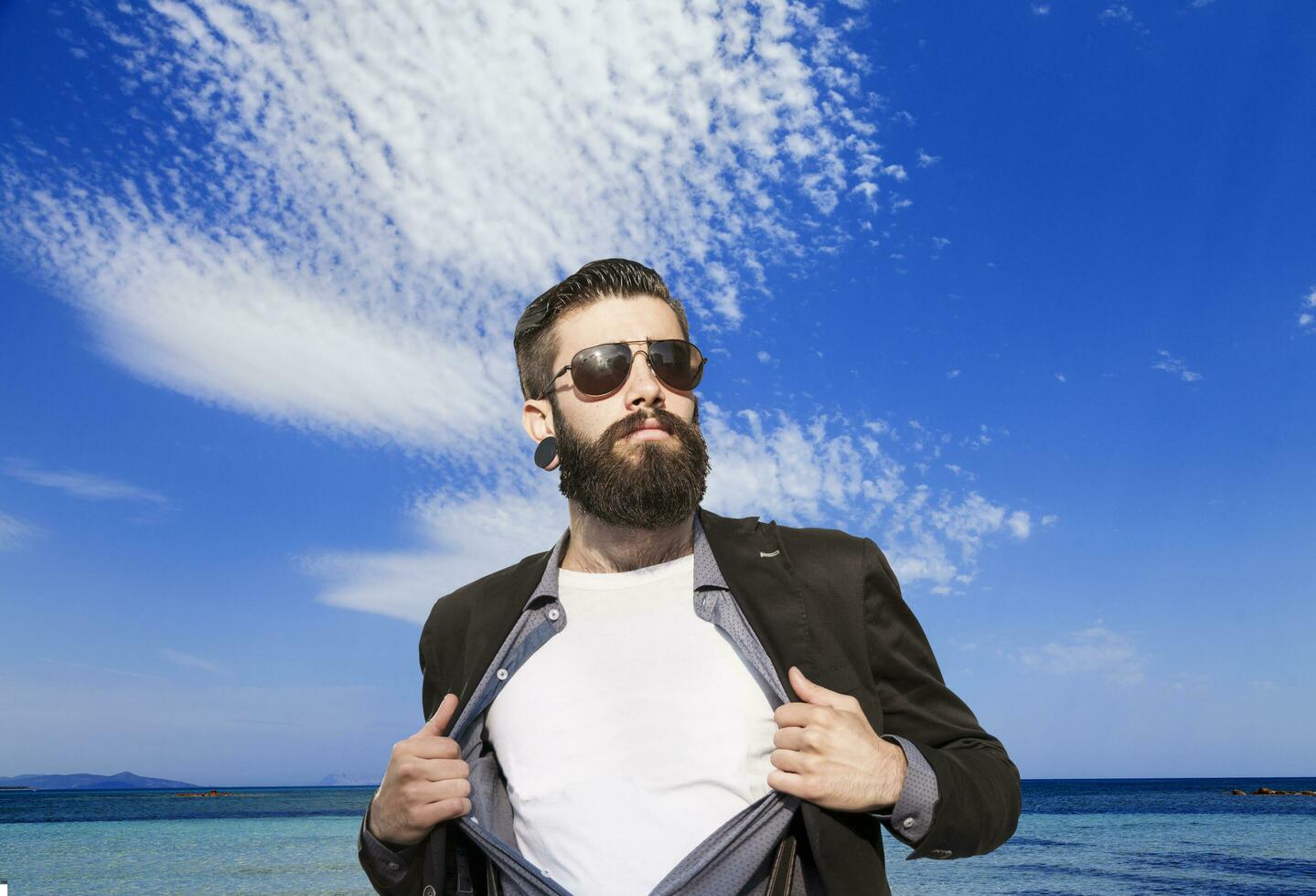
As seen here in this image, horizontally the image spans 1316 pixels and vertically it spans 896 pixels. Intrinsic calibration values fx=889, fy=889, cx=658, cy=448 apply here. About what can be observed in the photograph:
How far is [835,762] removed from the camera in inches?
75.0

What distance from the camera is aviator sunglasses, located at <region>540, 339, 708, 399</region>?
2.68 m

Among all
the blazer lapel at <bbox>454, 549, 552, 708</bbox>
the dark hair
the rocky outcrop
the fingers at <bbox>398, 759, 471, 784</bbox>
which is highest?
the dark hair

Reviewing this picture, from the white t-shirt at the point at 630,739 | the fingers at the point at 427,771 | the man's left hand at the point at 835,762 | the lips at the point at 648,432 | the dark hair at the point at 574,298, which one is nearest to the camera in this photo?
the man's left hand at the point at 835,762

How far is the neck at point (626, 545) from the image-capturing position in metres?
2.63

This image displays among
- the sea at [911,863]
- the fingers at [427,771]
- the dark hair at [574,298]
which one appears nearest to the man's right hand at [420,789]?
the fingers at [427,771]

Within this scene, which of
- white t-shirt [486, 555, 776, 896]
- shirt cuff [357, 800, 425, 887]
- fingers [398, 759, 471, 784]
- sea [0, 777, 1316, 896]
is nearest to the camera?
white t-shirt [486, 555, 776, 896]

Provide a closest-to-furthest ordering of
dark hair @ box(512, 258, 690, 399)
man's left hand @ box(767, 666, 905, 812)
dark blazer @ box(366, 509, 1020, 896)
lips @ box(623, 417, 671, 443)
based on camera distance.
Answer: man's left hand @ box(767, 666, 905, 812)
dark blazer @ box(366, 509, 1020, 896)
lips @ box(623, 417, 671, 443)
dark hair @ box(512, 258, 690, 399)

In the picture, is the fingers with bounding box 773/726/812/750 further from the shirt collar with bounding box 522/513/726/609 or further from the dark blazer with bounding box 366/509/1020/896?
the shirt collar with bounding box 522/513/726/609

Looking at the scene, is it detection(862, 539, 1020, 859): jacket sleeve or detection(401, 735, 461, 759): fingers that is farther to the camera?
detection(401, 735, 461, 759): fingers

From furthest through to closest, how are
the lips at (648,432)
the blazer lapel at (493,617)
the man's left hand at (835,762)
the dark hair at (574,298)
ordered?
the dark hair at (574,298), the lips at (648,432), the blazer lapel at (493,617), the man's left hand at (835,762)

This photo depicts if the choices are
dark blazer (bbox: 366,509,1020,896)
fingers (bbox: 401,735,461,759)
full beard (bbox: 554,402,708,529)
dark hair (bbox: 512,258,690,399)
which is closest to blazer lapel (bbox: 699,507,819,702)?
dark blazer (bbox: 366,509,1020,896)

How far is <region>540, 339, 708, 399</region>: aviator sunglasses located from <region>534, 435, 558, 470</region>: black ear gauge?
0.26 meters

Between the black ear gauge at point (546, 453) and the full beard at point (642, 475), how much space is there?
0.17 meters

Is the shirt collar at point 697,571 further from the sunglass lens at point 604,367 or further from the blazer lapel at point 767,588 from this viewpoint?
the sunglass lens at point 604,367
